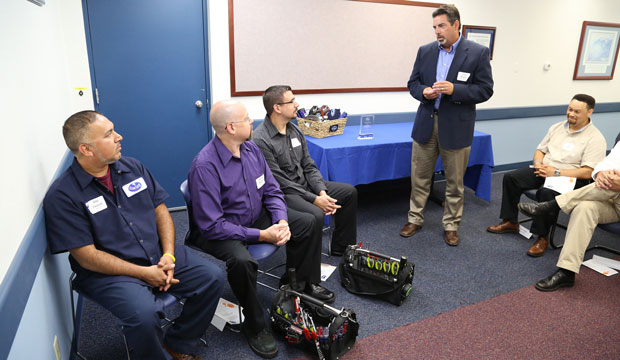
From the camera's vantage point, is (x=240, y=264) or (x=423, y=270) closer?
(x=240, y=264)

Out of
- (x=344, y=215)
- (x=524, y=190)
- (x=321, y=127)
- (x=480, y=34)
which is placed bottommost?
(x=344, y=215)

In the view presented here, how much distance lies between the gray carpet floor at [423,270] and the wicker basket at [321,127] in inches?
33.9

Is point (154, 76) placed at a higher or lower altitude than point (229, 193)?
higher

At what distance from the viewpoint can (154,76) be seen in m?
3.34

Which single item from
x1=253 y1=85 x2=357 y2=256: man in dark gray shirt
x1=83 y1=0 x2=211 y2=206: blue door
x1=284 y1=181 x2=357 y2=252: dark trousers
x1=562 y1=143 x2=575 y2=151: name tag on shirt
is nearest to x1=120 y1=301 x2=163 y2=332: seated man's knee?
x1=253 y1=85 x2=357 y2=256: man in dark gray shirt

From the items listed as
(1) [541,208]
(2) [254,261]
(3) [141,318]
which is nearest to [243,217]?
(2) [254,261]

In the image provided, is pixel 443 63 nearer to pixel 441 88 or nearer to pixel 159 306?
pixel 441 88

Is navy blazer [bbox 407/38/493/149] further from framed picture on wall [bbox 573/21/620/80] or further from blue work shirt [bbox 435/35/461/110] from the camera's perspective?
framed picture on wall [bbox 573/21/620/80]

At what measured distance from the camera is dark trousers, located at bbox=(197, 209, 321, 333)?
1.99m

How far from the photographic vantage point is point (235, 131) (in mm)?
2188

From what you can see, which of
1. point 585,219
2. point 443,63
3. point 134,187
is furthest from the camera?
point 443,63

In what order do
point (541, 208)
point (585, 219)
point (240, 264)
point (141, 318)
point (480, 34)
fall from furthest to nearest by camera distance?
point (480, 34)
point (541, 208)
point (585, 219)
point (240, 264)
point (141, 318)

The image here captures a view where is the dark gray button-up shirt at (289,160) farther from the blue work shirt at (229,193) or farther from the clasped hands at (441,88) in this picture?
the clasped hands at (441,88)

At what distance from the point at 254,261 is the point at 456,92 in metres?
1.93
